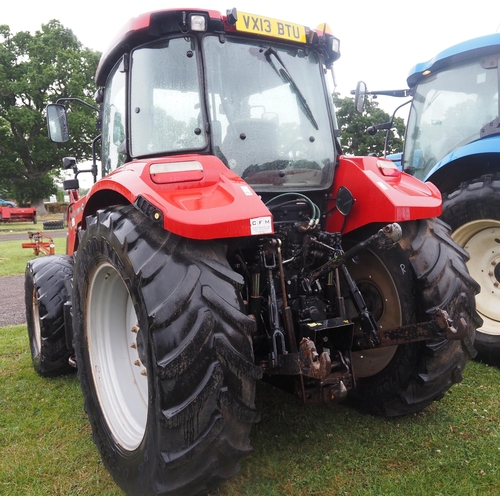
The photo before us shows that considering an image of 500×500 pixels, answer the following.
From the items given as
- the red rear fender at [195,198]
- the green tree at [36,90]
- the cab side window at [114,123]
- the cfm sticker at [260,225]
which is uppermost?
the green tree at [36,90]

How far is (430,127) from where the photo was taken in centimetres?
475

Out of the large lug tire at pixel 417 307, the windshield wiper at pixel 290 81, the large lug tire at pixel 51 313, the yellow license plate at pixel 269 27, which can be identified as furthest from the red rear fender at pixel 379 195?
the large lug tire at pixel 51 313

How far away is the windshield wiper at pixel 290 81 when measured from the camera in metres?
2.60

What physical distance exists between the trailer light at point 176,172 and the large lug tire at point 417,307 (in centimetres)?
117

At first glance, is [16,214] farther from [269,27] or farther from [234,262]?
[234,262]

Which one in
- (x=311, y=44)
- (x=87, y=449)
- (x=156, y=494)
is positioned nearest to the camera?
(x=156, y=494)

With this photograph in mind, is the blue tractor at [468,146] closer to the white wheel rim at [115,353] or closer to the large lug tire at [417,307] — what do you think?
the large lug tire at [417,307]

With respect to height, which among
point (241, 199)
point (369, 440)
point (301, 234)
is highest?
point (241, 199)

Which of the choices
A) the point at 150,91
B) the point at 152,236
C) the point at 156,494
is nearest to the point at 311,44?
the point at 150,91

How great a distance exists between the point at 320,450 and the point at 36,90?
29832 millimetres

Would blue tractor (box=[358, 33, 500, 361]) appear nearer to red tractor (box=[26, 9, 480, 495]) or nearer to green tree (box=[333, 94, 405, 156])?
red tractor (box=[26, 9, 480, 495])

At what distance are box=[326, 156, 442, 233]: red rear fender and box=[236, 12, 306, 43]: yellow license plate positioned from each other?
75cm

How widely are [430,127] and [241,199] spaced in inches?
139

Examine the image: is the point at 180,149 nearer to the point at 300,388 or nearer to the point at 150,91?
the point at 150,91
